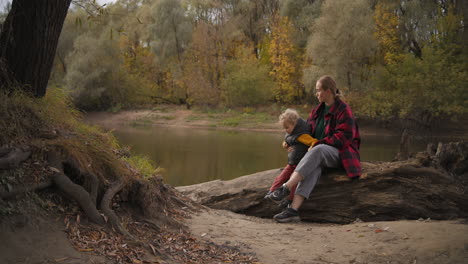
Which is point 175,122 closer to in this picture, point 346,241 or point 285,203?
point 285,203

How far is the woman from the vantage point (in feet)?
18.3

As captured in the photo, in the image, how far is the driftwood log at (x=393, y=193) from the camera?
574 cm

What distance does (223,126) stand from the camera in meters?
28.7

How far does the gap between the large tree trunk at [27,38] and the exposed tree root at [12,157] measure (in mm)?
1066

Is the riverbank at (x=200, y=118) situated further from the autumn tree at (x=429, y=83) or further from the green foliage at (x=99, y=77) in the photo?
the autumn tree at (x=429, y=83)

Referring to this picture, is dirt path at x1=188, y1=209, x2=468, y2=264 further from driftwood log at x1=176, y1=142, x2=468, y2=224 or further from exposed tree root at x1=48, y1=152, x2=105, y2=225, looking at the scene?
exposed tree root at x1=48, y1=152, x2=105, y2=225

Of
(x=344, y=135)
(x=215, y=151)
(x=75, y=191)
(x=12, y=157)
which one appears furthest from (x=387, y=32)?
(x=12, y=157)

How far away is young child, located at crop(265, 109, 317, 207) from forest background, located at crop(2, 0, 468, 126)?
18.8 m

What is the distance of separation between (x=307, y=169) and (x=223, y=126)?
23.2 metres

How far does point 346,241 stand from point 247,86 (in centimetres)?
2776

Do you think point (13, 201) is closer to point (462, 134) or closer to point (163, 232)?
point (163, 232)

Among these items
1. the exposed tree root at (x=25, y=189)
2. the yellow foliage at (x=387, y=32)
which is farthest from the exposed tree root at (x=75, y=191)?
the yellow foliage at (x=387, y=32)

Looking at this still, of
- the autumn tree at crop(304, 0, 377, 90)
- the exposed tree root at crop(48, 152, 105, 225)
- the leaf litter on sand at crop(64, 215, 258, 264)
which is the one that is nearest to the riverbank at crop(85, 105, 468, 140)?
the autumn tree at crop(304, 0, 377, 90)

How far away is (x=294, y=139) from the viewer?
5.96m
